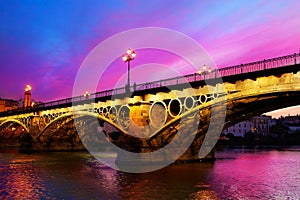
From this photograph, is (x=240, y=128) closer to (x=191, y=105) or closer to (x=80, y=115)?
(x=80, y=115)

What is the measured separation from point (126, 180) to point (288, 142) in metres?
102

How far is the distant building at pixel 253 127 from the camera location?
152825mm

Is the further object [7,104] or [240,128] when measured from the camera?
[240,128]

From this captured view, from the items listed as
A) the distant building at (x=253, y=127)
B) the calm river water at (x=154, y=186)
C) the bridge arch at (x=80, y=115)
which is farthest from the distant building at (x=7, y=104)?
the calm river water at (x=154, y=186)

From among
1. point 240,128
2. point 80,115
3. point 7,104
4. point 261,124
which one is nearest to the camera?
point 80,115

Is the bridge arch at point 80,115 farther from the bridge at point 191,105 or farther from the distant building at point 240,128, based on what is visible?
the distant building at point 240,128

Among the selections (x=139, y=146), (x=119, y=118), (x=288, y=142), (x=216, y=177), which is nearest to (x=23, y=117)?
(x=119, y=118)

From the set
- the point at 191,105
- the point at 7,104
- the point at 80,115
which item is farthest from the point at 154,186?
the point at 7,104

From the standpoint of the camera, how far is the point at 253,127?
161125mm

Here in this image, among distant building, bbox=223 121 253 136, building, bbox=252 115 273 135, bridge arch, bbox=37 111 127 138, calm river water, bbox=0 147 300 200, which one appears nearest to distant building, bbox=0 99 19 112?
bridge arch, bbox=37 111 127 138

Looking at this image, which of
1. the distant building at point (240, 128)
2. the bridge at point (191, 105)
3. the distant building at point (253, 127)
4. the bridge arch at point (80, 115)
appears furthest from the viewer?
the distant building at point (253, 127)

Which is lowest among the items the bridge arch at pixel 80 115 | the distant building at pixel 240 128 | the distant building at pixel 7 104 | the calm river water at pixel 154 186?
the calm river water at pixel 154 186

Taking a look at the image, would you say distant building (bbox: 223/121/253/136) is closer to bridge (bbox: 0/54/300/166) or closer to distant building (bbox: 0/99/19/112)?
distant building (bbox: 0/99/19/112)

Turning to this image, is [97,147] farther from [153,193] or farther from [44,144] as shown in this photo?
[153,193]
